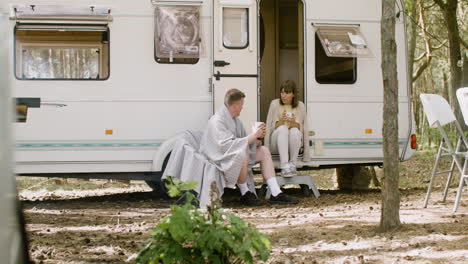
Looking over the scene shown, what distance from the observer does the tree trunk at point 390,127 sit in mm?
5281

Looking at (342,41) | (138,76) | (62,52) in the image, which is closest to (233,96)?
(138,76)

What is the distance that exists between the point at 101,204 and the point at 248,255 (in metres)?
4.82

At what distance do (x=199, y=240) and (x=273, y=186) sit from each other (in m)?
4.23

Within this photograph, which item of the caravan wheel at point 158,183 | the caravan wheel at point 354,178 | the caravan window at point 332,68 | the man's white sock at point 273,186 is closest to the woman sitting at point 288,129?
the man's white sock at point 273,186

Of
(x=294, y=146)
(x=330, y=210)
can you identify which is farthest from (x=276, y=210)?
(x=294, y=146)

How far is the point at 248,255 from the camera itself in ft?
11.7

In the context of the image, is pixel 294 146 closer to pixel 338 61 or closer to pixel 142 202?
pixel 338 61

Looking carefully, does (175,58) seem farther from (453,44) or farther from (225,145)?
(453,44)

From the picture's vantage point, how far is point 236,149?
7496 millimetres

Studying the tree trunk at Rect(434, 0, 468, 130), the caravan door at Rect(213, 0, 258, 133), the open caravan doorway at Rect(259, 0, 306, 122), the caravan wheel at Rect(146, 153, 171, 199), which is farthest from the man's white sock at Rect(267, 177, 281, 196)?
the tree trunk at Rect(434, 0, 468, 130)

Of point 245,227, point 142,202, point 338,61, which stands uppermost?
point 338,61

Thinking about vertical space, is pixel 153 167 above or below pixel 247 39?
below

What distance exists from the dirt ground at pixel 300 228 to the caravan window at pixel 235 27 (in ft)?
5.78

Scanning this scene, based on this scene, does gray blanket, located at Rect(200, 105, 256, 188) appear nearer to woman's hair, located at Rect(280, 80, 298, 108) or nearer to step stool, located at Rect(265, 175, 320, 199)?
step stool, located at Rect(265, 175, 320, 199)
